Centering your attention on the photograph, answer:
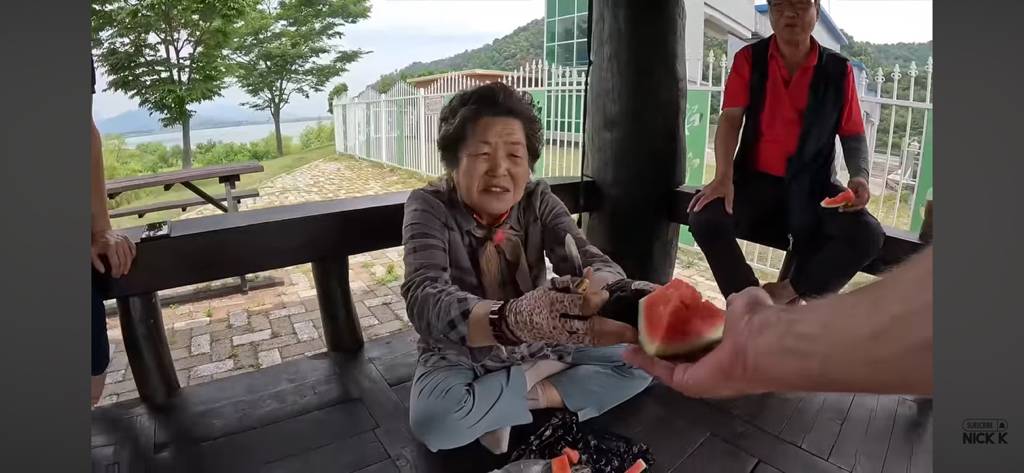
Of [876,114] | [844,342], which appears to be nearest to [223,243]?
[844,342]

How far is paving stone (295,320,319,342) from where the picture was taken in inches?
44.4

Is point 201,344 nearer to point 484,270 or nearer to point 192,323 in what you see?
point 192,323

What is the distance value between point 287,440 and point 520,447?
0.38 meters

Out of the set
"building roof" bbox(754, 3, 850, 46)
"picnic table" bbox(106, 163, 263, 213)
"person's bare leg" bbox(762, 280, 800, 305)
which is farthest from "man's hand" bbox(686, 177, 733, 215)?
"picnic table" bbox(106, 163, 263, 213)

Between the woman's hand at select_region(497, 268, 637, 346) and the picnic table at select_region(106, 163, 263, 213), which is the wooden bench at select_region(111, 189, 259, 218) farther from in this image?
the woman's hand at select_region(497, 268, 637, 346)

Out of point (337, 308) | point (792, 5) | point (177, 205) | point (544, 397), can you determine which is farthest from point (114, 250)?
point (792, 5)

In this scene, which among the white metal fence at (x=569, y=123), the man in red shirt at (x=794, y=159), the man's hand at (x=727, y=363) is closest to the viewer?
the man's hand at (x=727, y=363)

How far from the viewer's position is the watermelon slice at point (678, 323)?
2.23 feet

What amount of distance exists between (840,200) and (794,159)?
93 millimetres

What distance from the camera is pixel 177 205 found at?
34.3 inches

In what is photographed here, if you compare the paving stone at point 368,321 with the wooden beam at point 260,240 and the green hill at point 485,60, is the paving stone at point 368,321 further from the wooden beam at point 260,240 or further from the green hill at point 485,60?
the green hill at point 485,60

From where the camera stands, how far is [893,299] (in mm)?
512

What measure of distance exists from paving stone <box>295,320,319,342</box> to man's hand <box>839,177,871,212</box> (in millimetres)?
1023

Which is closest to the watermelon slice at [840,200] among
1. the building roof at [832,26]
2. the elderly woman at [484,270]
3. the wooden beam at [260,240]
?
the building roof at [832,26]
